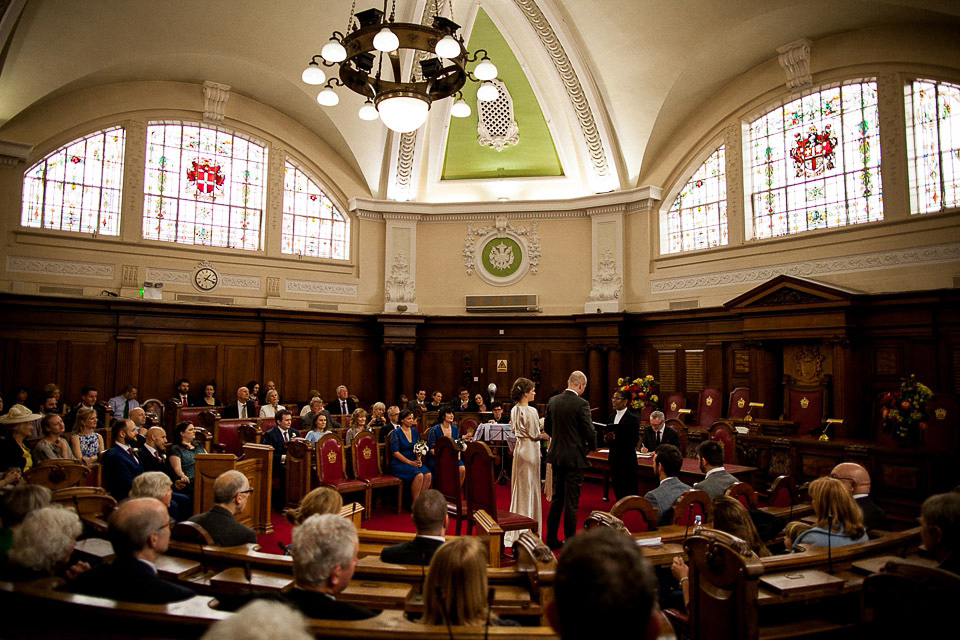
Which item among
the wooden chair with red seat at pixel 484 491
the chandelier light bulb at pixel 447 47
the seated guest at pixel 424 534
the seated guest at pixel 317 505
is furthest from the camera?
the chandelier light bulb at pixel 447 47

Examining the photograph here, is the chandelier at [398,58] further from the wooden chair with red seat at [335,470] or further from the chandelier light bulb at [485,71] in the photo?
the wooden chair with red seat at [335,470]

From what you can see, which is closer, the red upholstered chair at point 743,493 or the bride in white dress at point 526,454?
the red upholstered chair at point 743,493

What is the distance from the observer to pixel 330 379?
1366 centimetres

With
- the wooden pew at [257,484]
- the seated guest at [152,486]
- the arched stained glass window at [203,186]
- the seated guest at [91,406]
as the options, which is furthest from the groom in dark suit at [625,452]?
the arched stained glass window at [203,186]

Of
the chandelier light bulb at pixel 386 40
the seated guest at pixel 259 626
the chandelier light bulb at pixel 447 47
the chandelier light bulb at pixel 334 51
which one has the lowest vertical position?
the seated guest at pixel 259 626

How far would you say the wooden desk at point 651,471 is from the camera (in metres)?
6.91

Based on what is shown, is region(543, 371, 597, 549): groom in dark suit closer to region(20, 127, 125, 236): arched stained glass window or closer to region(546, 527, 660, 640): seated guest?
region(546, 527, 660, 640): seated guest

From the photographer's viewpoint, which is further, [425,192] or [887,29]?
[425,192]

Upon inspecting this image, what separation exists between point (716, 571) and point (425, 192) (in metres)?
12.9

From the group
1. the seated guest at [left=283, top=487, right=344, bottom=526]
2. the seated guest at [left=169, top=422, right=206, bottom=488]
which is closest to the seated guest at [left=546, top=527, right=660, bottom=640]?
the seated guest at [left=283, top=487, right=344, bottom=526]

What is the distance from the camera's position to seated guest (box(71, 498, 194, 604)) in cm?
249

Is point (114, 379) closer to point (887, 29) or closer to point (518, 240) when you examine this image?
point (518, 240)

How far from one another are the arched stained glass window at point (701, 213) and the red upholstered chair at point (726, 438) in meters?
4.93

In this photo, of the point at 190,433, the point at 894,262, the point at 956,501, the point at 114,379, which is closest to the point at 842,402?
the point at 894,262
